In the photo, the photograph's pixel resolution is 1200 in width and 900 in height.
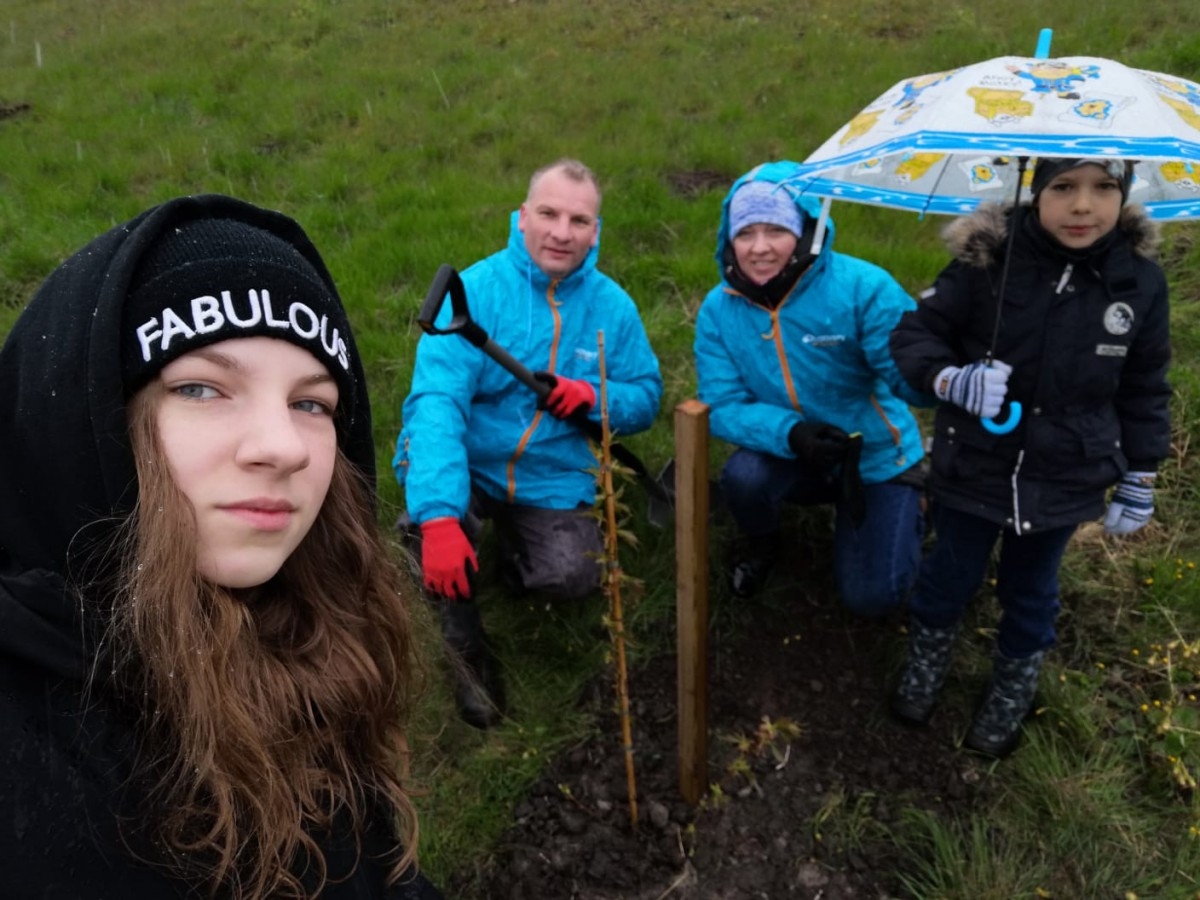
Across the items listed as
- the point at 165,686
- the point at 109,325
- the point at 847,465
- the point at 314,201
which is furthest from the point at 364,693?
the point at 314,201

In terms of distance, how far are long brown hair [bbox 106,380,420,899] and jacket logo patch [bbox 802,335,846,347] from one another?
199 cm

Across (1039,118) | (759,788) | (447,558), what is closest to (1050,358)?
(1039,118)

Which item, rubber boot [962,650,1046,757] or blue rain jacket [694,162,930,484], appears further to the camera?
blue rain jacket [694,162,930,484]

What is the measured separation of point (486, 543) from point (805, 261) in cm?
171

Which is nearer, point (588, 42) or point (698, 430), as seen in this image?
point (698, 430)

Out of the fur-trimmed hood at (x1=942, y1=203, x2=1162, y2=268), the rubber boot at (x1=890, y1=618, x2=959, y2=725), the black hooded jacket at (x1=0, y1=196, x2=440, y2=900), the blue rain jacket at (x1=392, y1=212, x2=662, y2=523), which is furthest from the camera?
the blue rain jacket at (x1=392, y1=212, x2=662, y2=523)

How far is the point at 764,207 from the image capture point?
283cm

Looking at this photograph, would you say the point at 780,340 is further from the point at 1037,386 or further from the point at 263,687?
the point at 263,687

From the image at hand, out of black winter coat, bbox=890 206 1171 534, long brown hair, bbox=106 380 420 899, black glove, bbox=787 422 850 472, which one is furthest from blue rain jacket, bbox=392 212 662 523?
long brown hair, bbox=106 380 420 899

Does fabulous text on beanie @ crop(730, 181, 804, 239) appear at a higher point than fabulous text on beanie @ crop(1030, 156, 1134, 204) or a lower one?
lower

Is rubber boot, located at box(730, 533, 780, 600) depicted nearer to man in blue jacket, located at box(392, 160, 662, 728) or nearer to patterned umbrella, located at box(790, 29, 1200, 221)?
man in blue jacket, located at box(392, 160, 662, 728)

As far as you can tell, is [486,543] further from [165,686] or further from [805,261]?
[165,686]

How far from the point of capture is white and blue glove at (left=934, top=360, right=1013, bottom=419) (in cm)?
227

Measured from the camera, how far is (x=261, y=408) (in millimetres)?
1068
